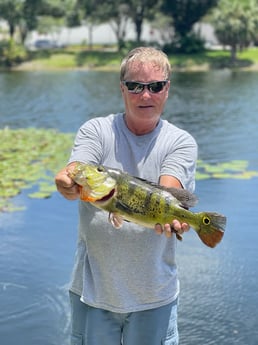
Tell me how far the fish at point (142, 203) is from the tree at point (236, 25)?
47649 mm

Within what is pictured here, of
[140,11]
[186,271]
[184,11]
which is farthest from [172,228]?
[140,11]

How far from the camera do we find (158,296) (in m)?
2.76

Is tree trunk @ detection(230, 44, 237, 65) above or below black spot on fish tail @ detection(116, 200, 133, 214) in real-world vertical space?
below

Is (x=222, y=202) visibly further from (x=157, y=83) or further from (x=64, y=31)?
(x=64, y=31)

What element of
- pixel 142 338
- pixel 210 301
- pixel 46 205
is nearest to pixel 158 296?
pixel 142 338

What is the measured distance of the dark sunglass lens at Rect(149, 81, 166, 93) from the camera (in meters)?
2.68

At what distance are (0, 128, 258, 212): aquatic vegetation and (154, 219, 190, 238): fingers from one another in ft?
19.1

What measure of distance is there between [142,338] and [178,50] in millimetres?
53835

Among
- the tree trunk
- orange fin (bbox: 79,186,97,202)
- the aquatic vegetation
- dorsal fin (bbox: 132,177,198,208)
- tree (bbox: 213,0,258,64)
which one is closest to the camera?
orange fin (bbox: 79,186,97,202)

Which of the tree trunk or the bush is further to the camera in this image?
the bush

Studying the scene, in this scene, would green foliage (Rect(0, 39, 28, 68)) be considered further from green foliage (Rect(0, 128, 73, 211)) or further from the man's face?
the man's face

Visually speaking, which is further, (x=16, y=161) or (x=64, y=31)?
(x=64, y=31)

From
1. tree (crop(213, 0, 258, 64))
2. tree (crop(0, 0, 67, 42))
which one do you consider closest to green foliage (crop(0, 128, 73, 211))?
tree (crop(213, 0, 258, 64))

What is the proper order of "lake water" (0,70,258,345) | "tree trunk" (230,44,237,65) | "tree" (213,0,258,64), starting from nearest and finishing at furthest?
"lake water" (0,70,258,345) → "tree trunk" (230,44,237,65) → "tree" (213,0,258,64)
